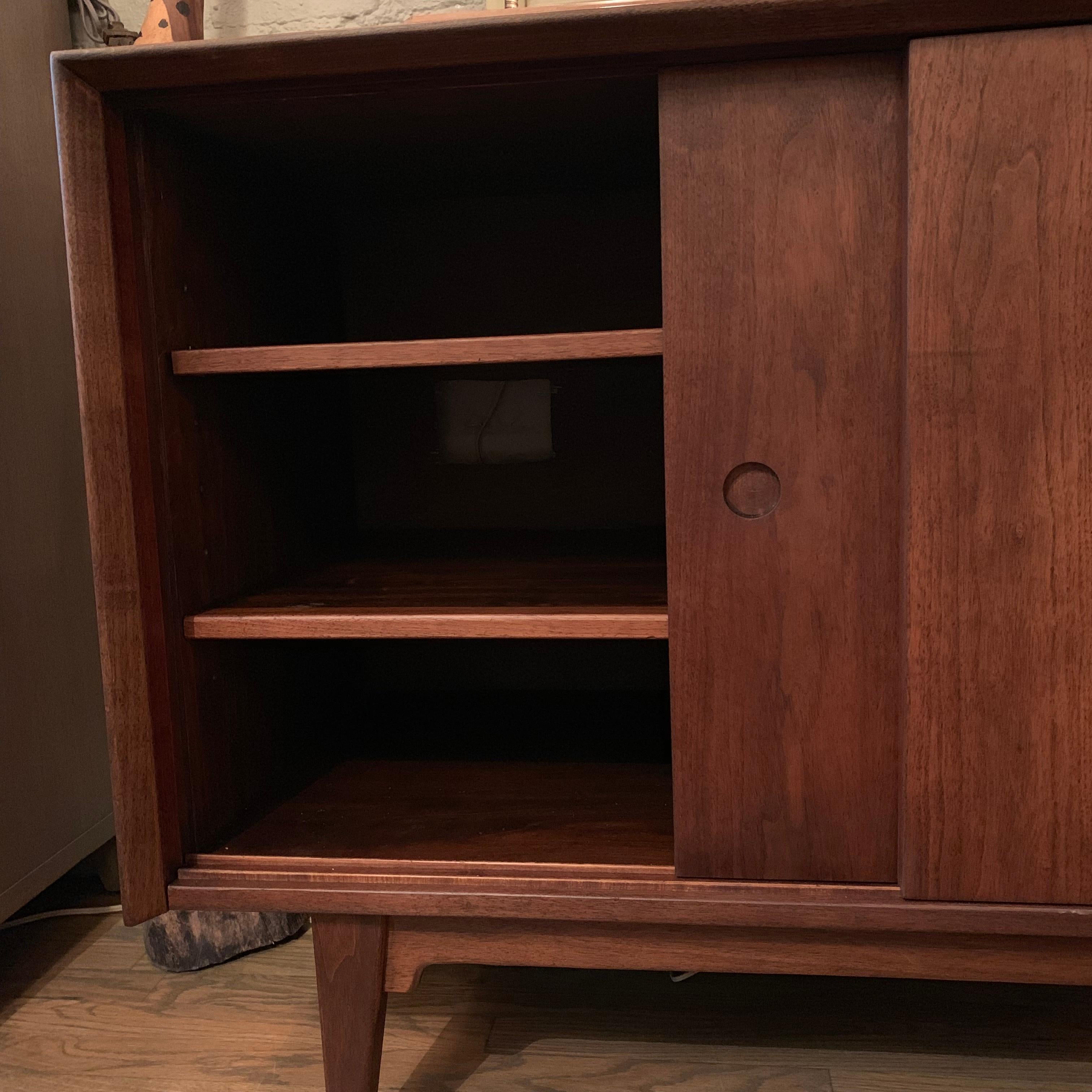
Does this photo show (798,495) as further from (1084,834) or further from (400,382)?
(400,382)

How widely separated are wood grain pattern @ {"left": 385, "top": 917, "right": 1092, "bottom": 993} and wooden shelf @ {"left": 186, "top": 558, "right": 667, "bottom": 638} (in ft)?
0.77

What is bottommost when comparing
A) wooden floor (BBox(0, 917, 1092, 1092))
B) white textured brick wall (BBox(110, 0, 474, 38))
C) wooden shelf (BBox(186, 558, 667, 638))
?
wooden floor (BBox(0, 917, 1092, 1092))

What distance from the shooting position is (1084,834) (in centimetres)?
67

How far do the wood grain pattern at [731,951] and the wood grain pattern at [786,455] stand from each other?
6 cm

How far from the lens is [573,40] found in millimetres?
644

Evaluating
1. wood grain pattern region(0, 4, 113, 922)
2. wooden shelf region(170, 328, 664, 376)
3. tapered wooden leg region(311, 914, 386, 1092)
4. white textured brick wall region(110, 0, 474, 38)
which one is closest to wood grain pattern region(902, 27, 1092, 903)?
wooden shelf region(170, 328, 664, 376)

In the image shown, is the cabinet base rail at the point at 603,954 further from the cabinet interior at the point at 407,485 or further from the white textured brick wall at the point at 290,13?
the white textured brick wall at the point at 290,13

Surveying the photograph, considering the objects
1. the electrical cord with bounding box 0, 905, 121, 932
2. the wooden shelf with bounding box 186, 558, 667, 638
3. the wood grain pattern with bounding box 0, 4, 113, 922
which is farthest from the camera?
the electrical cord with bounding box 0, 905, 121, 932

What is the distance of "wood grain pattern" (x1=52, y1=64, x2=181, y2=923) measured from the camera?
2.27 ft

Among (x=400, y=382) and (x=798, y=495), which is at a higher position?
(x=400, y=382)

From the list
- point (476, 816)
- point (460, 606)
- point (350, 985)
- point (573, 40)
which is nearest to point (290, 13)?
point (573, 40)

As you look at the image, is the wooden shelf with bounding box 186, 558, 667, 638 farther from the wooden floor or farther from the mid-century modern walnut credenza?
the wooden floor

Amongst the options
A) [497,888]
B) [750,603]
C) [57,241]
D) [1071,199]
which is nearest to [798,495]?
[750,603]

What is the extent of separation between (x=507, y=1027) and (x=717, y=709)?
1.49 feet
